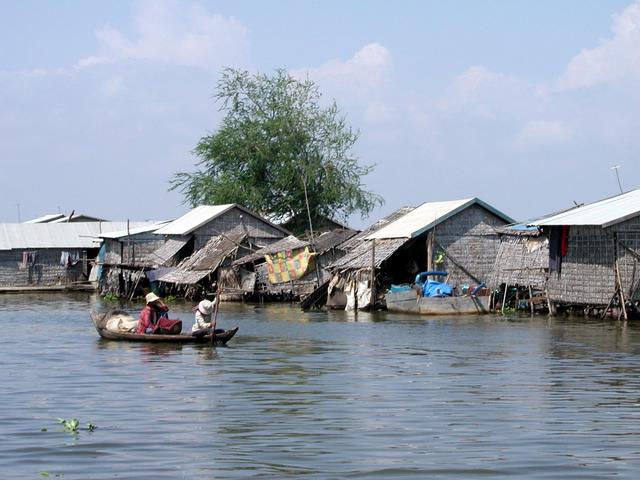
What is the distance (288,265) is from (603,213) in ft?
40.0

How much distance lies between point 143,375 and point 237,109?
31.0 meters

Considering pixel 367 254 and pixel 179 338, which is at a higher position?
pixel 367 254

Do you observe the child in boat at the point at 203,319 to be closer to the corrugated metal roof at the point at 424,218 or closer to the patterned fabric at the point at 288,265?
the corrugated metal roof at the point at 424,218

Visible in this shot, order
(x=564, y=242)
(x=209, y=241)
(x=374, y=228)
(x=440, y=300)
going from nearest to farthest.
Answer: (x=564, y=242)
(x=440, y=300)
(x=374, y=228)
(x=209, y=241)

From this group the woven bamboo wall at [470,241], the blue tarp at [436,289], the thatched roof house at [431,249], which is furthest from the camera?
the woven bamboo wall at [470,241]

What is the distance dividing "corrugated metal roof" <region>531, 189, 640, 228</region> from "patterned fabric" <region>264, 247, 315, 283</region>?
31.2ft

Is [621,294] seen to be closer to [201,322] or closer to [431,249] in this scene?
[431,249]

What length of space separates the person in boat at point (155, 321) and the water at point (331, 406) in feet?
1.14

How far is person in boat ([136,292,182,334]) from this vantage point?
63.6 feet

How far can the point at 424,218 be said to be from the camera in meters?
30.9

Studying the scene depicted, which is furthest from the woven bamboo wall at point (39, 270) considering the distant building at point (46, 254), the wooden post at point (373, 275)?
the wooden post at point (373, 275)

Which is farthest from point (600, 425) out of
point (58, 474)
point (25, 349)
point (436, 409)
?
point (25, 349)

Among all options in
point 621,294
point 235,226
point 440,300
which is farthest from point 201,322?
point 235,226

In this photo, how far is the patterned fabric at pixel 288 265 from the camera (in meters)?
34.3
